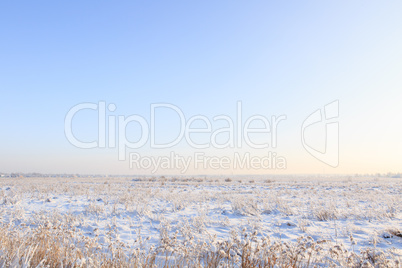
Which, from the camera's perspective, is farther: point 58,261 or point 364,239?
point 364,239

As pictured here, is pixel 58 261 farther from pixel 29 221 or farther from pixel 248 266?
pixel 29 221

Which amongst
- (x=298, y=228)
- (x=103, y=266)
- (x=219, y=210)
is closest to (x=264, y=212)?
(x=219, y=210)

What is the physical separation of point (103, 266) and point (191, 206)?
280 inches

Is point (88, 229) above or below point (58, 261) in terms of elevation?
below

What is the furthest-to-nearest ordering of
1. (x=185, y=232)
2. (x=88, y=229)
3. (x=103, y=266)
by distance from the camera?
(x=88, y=229) < (x=185, y=232) < (x=103, y=266)

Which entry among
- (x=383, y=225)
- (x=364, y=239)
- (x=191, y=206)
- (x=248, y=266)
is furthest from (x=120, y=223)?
(x=383, y=225)

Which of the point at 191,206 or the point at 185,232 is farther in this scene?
the point at 191,206

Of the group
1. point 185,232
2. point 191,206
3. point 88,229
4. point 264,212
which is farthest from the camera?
point 191,206

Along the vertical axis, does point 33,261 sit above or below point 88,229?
above

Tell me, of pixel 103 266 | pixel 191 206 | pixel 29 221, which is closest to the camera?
pixel 103 266

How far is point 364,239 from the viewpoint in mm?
5742

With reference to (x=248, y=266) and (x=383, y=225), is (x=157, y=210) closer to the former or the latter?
(x=248, y=266)

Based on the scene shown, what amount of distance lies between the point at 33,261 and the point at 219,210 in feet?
22.1

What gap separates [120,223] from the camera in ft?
23.4
